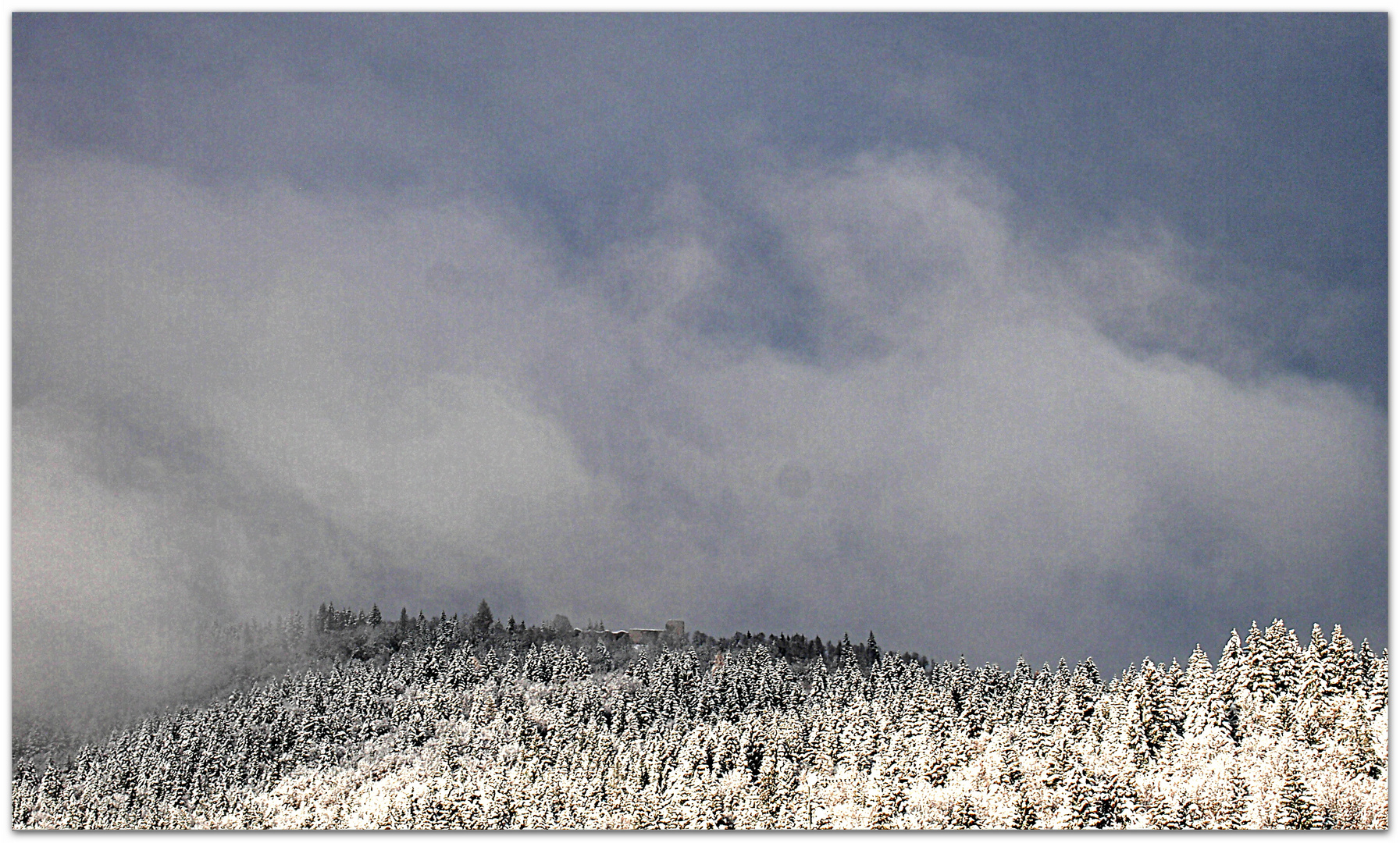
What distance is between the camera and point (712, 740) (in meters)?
14.4

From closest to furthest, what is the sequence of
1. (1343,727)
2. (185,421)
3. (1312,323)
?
(1343,727) → (1312,323) → (185,421)

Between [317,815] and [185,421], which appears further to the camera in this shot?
[185,421]

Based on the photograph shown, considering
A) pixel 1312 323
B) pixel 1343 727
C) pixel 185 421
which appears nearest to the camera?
pixel 1343 727

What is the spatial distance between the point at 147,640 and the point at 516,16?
918 cm

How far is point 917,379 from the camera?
14.0 meters

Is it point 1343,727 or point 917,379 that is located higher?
point 917,379

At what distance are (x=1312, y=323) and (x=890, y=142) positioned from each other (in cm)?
541

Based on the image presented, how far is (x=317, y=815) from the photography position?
503 inches

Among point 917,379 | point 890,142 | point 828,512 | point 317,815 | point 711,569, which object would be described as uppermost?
point 890,142

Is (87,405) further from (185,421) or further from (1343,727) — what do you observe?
(1343,727)

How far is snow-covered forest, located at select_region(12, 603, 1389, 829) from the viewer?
1175 cm

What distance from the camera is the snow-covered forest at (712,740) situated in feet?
38.5

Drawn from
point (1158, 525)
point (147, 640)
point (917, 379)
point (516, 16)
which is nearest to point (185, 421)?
point (147, 640)

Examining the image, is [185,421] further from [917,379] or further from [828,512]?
[917,379]
